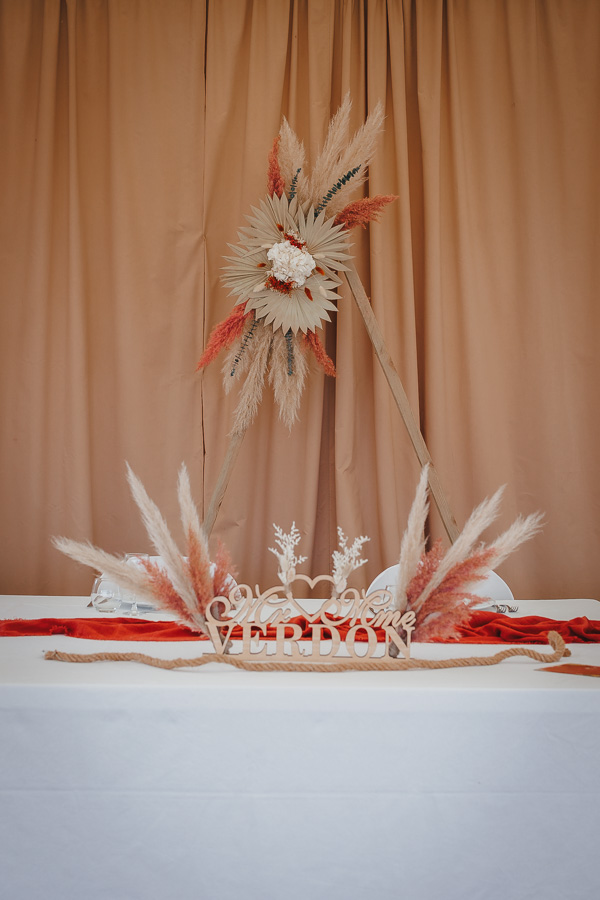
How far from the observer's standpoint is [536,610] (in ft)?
5.50

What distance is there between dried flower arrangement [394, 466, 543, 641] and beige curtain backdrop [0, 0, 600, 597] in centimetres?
139

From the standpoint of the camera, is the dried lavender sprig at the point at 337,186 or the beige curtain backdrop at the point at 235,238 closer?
the dried lavender sprig at the point at 337,186

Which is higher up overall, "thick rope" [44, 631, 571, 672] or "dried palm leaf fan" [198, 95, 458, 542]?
"dried palm leaf fan" [198, 95, 458, 542]

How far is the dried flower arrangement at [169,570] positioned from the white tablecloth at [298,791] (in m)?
0.15

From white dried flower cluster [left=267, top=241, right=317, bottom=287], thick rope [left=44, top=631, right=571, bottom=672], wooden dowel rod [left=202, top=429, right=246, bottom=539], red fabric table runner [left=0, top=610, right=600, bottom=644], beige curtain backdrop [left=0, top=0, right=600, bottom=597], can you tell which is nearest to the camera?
thick rope [left=44, top=631, right=571, bottom=672]

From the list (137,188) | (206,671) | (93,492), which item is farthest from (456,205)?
(206,671)

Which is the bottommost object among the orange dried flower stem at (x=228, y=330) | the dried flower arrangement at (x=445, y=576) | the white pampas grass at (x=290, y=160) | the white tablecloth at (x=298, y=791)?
the white tablecloth at (x=298, y=791)

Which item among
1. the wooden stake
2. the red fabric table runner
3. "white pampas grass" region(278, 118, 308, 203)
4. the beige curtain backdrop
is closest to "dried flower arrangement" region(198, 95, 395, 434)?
"white pampas grass" region(278, 118, 308, 203)

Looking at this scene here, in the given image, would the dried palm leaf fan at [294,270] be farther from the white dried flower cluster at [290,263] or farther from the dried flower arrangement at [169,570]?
the dried flower arrangement at [169,570]

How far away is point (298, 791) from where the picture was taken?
89cm

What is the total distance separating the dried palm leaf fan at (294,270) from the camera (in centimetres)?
196

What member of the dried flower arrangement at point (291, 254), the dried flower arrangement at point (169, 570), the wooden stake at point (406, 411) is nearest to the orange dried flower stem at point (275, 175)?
the dried flower arrangement at point (291, 254)

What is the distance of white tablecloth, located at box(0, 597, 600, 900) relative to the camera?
87 centimetres

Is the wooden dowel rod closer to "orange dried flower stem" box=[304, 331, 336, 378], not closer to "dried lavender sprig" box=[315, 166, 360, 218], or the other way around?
"orange dried flower stem" box=[304, 331, 336, 378]
